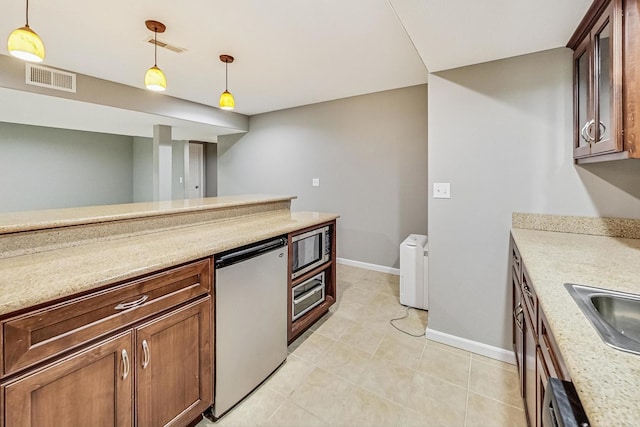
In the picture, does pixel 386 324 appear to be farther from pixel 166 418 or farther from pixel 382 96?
pixel 382 96

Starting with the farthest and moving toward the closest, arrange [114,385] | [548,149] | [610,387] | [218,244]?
1. [548,149]
2. [218,244]
3. [114,385]
4. [610,387]

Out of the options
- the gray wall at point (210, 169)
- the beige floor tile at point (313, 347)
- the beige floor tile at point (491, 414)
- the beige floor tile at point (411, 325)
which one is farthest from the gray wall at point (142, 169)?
the beige floor tile at point (491, 414)

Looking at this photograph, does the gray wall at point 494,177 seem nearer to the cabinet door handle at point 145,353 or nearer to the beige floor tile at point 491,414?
the beige floor tile at point 491,414

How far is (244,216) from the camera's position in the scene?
237 cm

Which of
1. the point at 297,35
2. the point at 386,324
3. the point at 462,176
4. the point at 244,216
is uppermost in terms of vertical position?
the point at 297,35

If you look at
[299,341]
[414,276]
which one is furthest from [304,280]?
[414,276]

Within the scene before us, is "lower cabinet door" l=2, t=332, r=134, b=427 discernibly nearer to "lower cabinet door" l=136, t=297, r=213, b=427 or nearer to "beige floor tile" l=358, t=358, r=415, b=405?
"lower cabinet door" l=136, t=297, r=213, b=427

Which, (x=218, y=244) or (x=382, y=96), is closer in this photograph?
(x=218, y=244)

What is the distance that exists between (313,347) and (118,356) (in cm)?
137

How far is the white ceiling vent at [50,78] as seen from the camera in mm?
2850

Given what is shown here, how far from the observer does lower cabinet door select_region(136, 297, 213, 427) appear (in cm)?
116

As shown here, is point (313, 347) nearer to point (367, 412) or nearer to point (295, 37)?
point (367, 412)

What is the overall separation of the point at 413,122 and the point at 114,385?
3.59m

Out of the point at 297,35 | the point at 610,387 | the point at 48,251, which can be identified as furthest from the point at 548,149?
the point at 48,251
